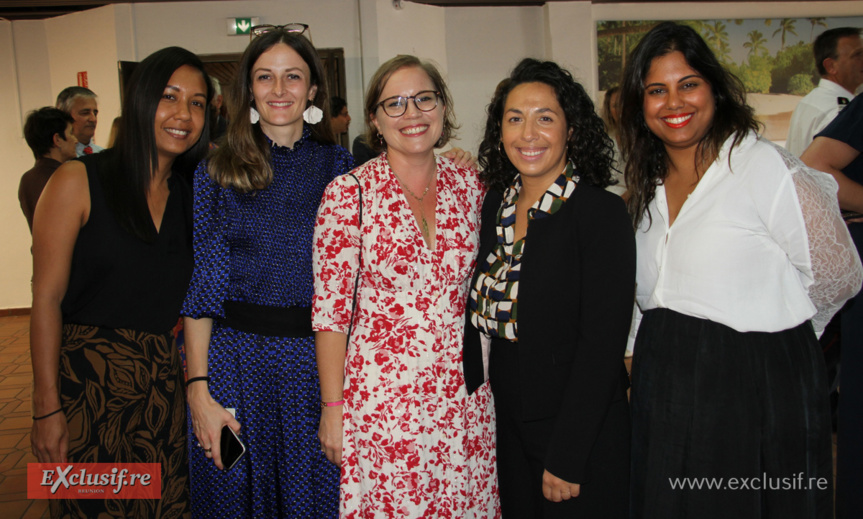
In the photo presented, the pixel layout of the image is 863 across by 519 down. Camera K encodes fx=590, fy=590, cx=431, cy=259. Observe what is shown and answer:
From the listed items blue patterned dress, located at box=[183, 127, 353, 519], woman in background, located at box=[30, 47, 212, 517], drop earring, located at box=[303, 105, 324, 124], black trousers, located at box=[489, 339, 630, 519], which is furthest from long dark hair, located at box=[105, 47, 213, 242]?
black trousers, located at box=[489, 339, 630, 519]

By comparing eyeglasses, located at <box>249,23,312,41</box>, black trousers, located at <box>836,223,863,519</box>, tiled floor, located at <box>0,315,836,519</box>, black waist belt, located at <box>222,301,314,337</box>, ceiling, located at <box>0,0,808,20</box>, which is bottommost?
tiled floor, located at <box>0,315,836,519</box>

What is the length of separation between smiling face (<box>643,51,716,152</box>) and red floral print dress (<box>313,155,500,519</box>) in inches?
30.2

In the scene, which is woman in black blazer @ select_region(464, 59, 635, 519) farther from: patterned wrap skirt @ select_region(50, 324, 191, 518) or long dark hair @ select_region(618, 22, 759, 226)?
patterned wrap skirt @ select_region(50, 324, 191, 518)

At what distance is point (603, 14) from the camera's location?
8.17 metres

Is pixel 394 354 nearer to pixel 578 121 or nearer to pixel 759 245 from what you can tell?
pixel 578 121

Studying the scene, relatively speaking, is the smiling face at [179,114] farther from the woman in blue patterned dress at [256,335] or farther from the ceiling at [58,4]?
the ceiling at [58,4]

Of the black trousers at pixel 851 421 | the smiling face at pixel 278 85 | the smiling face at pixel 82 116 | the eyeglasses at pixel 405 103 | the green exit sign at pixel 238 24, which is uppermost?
the green exit sign at pixel 238 24

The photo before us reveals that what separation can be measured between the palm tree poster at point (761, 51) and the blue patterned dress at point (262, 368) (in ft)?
24.2

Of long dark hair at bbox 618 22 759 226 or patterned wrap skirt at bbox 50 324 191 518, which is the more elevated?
long dark hair at bbox 618 22 759 226

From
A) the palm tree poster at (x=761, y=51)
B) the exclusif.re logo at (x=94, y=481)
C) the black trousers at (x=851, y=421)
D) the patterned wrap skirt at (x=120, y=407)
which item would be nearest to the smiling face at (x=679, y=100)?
the black trousers at (x=851, y=421)

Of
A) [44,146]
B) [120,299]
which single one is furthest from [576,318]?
[44,146]

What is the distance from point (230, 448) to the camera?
1842 mm

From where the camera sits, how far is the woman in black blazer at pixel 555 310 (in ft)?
5.24

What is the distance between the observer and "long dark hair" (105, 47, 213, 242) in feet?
6.42
